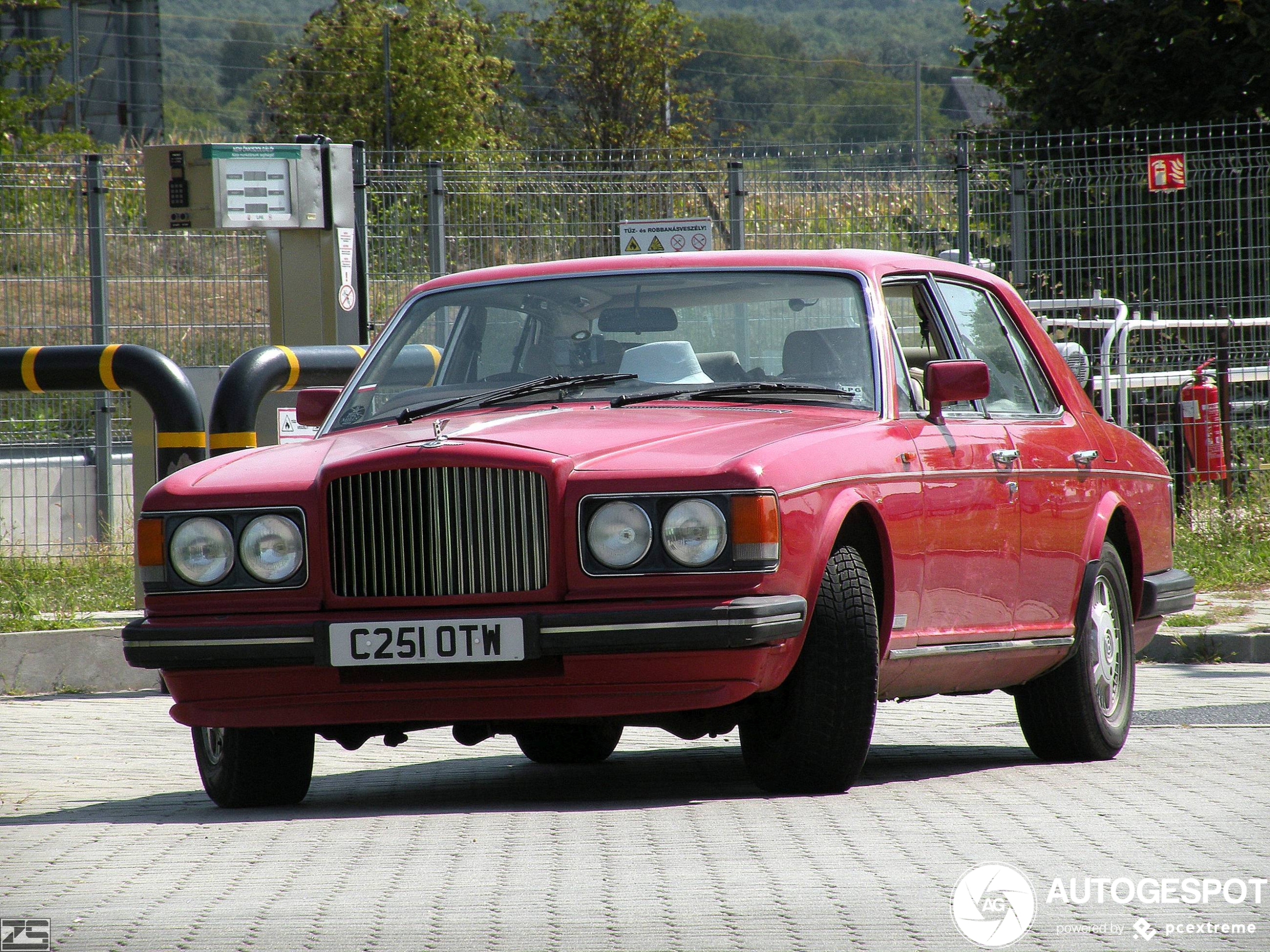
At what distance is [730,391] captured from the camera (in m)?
6.23

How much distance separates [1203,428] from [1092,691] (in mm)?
8694

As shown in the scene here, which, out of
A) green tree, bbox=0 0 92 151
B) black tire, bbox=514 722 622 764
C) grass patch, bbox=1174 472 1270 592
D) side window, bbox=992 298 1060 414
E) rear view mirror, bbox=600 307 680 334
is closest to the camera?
rear view mirror, bbox=600 307 680 334

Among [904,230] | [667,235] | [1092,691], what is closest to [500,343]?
[1092,691]

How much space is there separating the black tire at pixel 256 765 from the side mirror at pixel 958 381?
2282 mm

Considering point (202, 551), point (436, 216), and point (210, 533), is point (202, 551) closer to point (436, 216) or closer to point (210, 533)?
point (210, 533)

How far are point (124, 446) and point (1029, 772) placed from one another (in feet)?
29.4

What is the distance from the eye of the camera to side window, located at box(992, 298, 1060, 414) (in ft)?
24.5

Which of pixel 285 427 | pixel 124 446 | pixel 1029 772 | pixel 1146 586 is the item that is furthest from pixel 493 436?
pixel 124 446

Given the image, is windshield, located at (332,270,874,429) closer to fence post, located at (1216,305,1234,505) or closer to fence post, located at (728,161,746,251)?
fence post, located at (1216,305,1234,505)

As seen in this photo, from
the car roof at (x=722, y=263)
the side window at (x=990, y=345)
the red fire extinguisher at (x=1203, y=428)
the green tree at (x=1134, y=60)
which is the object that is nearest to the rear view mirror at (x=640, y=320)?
the car roof at (x=722, y=263)

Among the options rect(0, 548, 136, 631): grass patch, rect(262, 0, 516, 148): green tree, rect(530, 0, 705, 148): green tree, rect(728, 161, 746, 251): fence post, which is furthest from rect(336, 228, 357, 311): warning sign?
rect(262, 0, 516, 148): green tree

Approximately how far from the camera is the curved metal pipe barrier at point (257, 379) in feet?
32.8

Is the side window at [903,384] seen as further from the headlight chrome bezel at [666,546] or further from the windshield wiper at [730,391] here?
the headlight chrome bezel at [666,546]

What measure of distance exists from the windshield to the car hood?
20 centimetres
